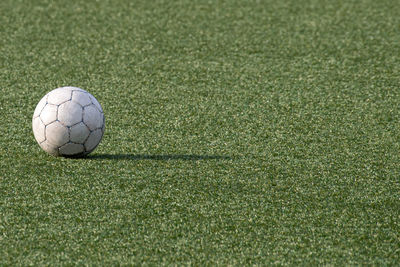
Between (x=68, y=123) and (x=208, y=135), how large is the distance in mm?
1194

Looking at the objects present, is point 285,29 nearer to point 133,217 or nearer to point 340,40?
point 340,40

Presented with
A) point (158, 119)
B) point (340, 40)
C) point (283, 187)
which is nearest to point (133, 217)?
point (283, 187)

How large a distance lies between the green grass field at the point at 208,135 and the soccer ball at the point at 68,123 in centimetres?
13

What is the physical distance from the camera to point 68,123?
14.9 ft

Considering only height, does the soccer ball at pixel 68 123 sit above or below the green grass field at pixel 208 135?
above

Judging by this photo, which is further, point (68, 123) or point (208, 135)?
point (208, 135)

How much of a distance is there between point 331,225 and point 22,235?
5.73 feet

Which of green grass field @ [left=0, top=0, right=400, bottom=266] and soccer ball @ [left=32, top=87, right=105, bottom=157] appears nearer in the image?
green grass field @ [left=0, top=0, right=400, bottom=266]

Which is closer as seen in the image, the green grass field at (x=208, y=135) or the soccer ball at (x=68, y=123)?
the green grass field at (x=208, y=135)

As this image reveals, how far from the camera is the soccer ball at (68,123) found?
454cm

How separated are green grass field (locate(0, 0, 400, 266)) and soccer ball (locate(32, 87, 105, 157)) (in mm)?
131

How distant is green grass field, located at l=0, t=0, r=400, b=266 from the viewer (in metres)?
3.78

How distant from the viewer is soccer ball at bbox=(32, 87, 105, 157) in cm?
454

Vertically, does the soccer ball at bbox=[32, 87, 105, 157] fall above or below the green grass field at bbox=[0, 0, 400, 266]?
above
